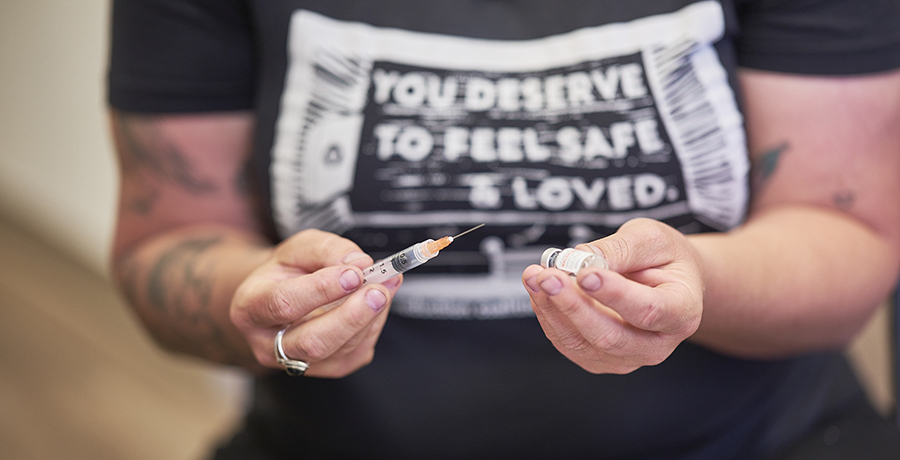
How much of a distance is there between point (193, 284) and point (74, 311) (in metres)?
1.74

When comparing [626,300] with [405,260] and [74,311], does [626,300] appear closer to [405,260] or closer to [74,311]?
[405,260]

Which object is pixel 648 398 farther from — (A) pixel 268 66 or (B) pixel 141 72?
(B) pixel 141 72

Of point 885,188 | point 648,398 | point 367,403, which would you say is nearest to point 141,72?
point 367,403

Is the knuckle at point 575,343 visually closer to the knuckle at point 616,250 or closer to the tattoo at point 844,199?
the knuckle at point 616,250

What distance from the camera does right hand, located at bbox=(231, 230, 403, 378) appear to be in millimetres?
487

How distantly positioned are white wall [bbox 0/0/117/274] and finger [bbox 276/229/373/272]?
132 cm

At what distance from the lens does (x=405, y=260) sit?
1.74 ft

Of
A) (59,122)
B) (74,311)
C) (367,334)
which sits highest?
(367,334)

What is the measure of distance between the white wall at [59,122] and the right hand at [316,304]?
4.33 feet

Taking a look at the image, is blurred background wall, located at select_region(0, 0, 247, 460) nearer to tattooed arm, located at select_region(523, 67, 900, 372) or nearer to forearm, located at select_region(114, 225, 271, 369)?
forearm, located at select_region(114, 225, 271, 369)

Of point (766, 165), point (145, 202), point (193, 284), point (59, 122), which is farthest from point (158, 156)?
point (59, 122)

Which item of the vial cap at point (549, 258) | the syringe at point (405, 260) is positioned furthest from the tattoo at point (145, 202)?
the vial cap at point (549, 258)

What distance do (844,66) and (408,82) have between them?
0.49m

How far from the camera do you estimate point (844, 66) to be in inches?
26.5
